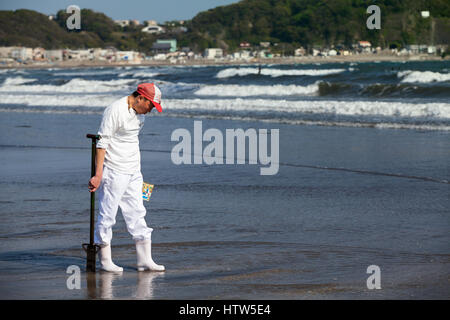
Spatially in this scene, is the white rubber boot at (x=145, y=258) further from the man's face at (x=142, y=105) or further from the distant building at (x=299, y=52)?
the distant building at (x=299, y=52)

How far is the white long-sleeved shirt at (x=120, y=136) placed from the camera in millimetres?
4895

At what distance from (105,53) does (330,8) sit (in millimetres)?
53875

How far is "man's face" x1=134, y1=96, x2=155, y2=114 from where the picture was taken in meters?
4.94

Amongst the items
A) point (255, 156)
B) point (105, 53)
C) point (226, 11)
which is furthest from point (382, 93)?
point (226, 11)

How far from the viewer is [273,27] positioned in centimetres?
17025

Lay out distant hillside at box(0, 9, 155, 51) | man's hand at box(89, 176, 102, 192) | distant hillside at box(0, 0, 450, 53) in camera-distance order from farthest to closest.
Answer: distant hillside at box(0, 9, 155, 51) → distant hillside at box(0, 0, 450, 53) → man's hand at box(89, 176, 102, 192)

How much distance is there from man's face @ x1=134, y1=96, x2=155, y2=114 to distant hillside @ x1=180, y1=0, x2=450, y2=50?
139m

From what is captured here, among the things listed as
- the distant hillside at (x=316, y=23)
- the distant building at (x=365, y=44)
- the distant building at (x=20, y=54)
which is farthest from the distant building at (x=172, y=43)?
the distant building at (x=365, y=44)

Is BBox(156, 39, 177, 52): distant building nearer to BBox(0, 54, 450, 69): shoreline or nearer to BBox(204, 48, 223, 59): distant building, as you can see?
BBox(204, 48, 223, 59): distant building

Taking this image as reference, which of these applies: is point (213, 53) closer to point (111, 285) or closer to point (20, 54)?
point (20, 54)

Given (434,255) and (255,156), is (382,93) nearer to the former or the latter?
(255,156)

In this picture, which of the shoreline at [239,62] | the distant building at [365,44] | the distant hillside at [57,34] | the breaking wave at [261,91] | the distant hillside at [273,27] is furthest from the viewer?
the distant hillside at [57,34]

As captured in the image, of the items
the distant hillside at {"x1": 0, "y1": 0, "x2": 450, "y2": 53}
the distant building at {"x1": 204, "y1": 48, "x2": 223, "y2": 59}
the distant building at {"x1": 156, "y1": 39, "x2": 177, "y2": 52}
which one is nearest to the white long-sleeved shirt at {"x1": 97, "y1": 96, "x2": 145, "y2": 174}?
the distant hillside at {"x1": 0, "y1": 0, "x2": 450, "y2": 53}

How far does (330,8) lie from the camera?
521ft
